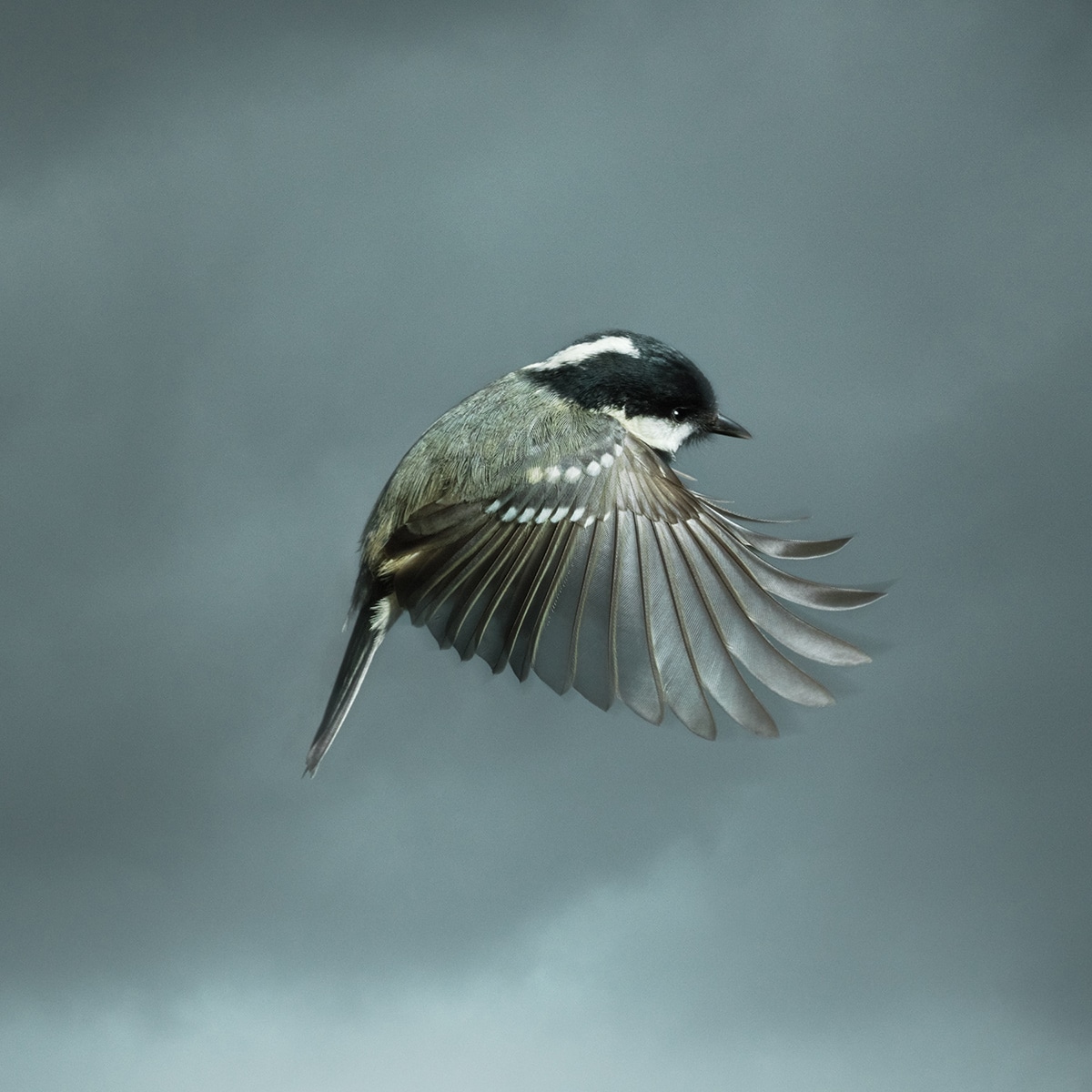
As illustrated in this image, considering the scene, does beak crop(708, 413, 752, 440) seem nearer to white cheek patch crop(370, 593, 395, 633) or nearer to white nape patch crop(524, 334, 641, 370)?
white nape patch crop(524, 334, 641, 370)

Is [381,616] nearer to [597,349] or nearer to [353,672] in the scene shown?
[353,672]

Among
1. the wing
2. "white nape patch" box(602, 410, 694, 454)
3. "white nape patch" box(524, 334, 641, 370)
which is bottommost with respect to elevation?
the wing

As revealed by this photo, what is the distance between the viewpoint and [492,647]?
78 cm

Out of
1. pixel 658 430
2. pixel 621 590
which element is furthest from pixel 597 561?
pixel 658 430

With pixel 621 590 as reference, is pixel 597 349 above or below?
above

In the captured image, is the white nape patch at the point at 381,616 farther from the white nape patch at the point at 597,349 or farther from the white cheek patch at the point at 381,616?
the white nape patch at the point at 597,349

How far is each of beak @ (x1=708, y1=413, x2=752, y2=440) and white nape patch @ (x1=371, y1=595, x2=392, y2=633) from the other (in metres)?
0.32

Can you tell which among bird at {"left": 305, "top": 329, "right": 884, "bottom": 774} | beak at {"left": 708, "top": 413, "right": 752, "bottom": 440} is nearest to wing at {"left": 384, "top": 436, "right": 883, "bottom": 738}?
bird at {"left": 305, "top": 329, "right": 884, "bottom": 774}

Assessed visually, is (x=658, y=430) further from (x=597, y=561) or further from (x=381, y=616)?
(x=381, y=616)

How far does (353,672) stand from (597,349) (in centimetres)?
34

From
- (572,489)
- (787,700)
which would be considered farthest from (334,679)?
(787,700)

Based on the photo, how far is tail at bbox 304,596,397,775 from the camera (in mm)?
866

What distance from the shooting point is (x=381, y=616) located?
0.88 meters

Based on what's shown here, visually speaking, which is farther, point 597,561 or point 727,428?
point 727,428
